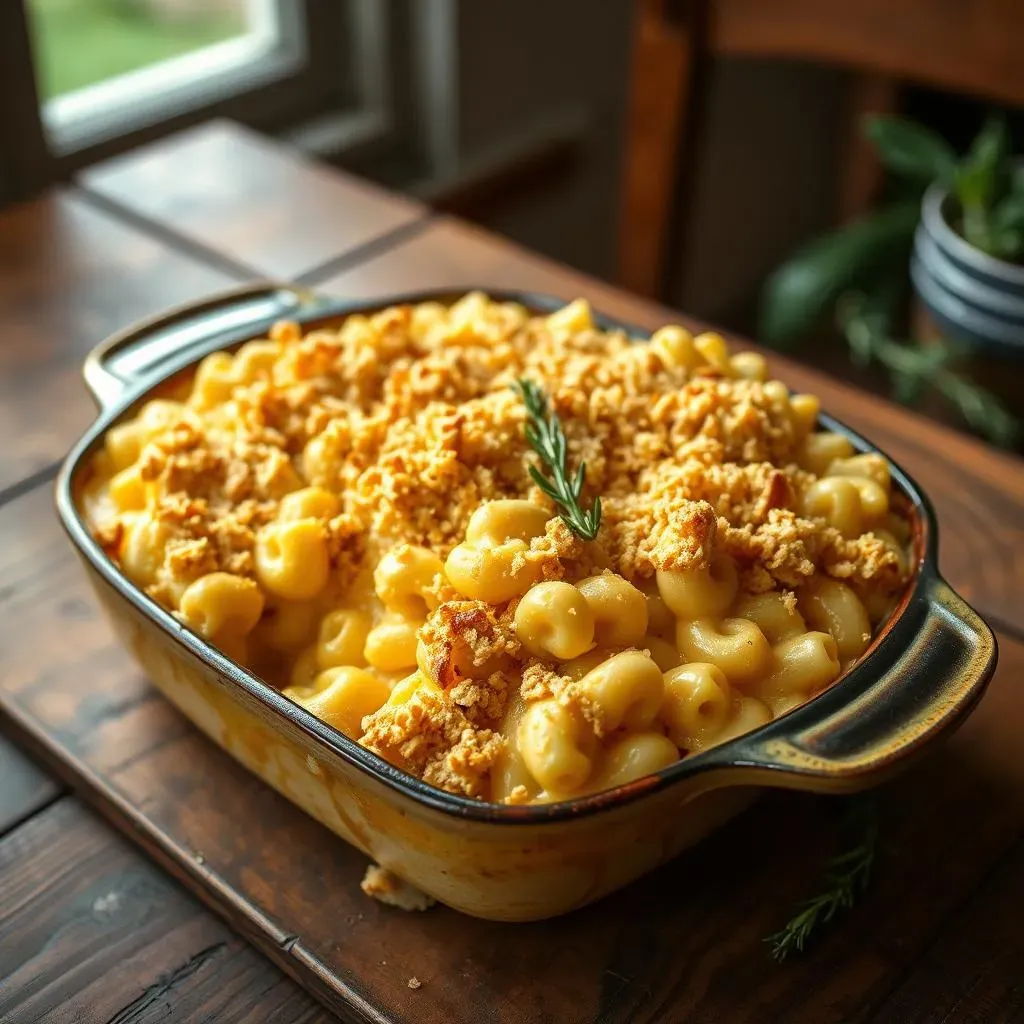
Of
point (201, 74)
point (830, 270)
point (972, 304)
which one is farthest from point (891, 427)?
point (201, 74)

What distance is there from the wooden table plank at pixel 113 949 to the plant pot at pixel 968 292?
1094mm

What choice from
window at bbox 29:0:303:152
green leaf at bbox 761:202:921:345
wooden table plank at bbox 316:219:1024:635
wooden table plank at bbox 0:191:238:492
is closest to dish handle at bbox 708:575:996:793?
wooden table plank at bbox 316:219:1024:635

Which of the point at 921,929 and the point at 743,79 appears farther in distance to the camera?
the point at 743,79

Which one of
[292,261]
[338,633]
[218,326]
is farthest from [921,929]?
[292,261]

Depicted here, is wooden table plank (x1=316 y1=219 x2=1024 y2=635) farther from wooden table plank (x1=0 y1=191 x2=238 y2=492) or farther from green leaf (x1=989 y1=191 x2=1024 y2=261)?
green leaf (x1=989 y1=191 x2=1024 y2=261)

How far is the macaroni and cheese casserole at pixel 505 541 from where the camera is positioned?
0.58m

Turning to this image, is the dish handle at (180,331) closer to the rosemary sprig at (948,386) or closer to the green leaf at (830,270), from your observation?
the rosemary sprig at (948,386)

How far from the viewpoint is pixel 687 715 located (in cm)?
58

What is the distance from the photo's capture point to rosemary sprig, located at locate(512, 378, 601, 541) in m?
0.63

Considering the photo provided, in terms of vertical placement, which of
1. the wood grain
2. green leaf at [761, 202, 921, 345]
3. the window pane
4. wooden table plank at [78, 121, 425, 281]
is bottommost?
green leaf at [761, 202, 921, 345]

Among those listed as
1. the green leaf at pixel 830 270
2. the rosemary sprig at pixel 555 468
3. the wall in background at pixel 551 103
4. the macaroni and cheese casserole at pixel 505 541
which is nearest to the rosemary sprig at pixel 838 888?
the macaroni and cheese casserole at pixel 505 541

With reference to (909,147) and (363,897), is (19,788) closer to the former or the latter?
(363,897)

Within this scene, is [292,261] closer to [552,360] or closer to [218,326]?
[218,326]

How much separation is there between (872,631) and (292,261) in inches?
27.4
